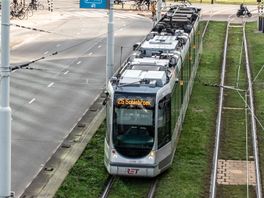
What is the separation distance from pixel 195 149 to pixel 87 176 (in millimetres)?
4196

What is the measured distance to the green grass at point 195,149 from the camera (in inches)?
760

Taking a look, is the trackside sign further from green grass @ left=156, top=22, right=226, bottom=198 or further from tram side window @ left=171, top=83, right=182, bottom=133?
tram side window @ left=171, top=83, right=182, bottom=133

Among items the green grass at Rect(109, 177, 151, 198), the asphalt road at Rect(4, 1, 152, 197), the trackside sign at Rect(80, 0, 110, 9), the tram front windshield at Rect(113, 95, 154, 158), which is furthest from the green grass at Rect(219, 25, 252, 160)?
the trackside sign at Rect(80, 0, 110, 9)

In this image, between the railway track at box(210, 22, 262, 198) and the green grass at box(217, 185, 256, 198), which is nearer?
the green grass at box(217, 185, 256, 198)

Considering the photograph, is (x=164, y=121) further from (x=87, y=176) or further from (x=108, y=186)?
(x=87, y=176)

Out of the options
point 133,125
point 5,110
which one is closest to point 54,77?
point 133,125

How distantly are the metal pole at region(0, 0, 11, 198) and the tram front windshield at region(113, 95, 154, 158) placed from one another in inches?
238

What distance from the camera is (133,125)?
1923 cm

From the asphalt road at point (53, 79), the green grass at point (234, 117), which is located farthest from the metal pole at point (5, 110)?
the green grass at point (234, 117)

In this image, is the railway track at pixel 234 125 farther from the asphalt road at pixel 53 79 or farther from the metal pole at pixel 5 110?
the metal pole at pixel 5 110

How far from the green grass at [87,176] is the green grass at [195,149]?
5.39ft

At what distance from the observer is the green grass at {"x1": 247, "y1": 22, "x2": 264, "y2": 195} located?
24.6 metres

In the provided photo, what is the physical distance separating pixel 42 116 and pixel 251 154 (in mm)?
8203

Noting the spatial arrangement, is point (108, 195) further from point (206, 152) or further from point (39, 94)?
point (39, 94)
